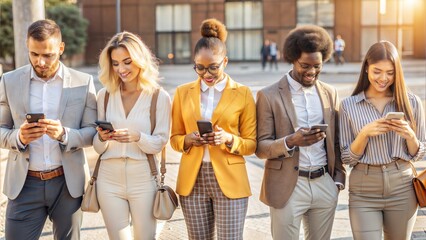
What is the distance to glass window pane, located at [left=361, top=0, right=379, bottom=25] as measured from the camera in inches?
1642

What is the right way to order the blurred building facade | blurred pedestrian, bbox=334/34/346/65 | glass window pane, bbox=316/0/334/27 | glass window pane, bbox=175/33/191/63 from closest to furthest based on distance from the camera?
blurred pedestrian, bbox=334/34/346/65 → the blurred building facade → glass window pane, bbox=316/0/334/27 → glass window pane, bbox=175/33/191/63

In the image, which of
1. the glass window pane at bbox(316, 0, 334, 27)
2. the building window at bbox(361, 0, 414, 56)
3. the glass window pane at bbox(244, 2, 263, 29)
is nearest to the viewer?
the building window at bbox(361, 0, 414, 56)

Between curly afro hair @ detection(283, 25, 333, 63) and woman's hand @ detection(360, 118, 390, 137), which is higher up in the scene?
curly afro hair @ detection(283, 25, 333, 63)

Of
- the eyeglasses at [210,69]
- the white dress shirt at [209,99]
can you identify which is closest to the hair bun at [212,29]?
the eyeglasses at [210,69]

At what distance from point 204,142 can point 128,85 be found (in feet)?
2.75

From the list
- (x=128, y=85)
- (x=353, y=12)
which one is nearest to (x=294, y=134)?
(x=128, y=85)

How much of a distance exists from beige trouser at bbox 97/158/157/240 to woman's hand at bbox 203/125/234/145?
0.63m

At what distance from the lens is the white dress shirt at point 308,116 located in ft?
14.7

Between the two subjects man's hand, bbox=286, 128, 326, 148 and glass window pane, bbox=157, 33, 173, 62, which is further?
glass window pane, bbox=157, 33, 173, 62

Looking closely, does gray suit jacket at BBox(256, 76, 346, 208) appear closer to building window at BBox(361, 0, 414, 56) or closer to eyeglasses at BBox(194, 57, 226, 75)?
eyeglasses at BBox(194, 57, 226, 75)

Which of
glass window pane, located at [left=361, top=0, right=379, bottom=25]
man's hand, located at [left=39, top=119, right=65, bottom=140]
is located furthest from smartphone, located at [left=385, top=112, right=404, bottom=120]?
glass window pane, located at [left=361, top=0, right=379, bottom=25]

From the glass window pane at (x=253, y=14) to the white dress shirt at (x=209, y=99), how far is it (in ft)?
128

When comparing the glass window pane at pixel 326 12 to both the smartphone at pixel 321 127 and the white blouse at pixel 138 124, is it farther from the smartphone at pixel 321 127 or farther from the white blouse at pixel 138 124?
the smartphone at pixel 321 127

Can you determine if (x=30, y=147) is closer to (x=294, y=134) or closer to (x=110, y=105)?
(x=110, y=105)
